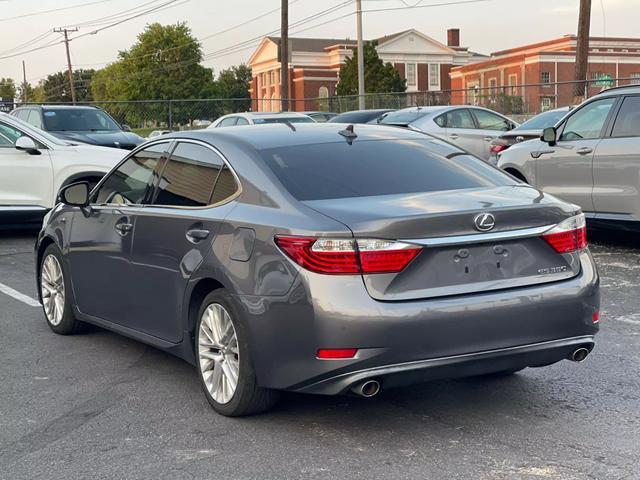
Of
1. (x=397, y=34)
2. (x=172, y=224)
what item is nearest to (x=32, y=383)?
(x=172, y=224)

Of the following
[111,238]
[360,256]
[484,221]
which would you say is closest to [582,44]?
[111,238]

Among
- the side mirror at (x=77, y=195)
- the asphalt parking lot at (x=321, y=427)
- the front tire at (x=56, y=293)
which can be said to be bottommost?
the asphalt parking lot at (x=321, y=427)

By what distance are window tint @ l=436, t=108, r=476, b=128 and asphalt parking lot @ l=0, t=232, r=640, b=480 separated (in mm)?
14036

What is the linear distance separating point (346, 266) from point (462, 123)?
646 inches

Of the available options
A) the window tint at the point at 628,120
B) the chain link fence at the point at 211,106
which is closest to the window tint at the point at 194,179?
the window tint at the point at 628,120

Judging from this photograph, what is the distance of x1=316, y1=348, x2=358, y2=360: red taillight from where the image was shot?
4.40 meters

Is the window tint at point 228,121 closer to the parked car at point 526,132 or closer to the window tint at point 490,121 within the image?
the window tint at point 490,121

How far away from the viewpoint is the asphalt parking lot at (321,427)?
4328 millimetres

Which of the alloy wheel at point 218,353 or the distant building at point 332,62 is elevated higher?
the distant building at point 332,62

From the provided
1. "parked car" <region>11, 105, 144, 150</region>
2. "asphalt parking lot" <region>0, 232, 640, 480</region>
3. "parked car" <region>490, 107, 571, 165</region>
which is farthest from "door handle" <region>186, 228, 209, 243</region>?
"parked car" <region>11, 105, 144, 150</region>

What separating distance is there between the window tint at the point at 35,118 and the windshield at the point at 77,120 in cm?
18

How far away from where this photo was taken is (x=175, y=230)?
5492 mm

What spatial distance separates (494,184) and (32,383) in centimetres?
302

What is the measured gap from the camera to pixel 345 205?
475 centimetres
